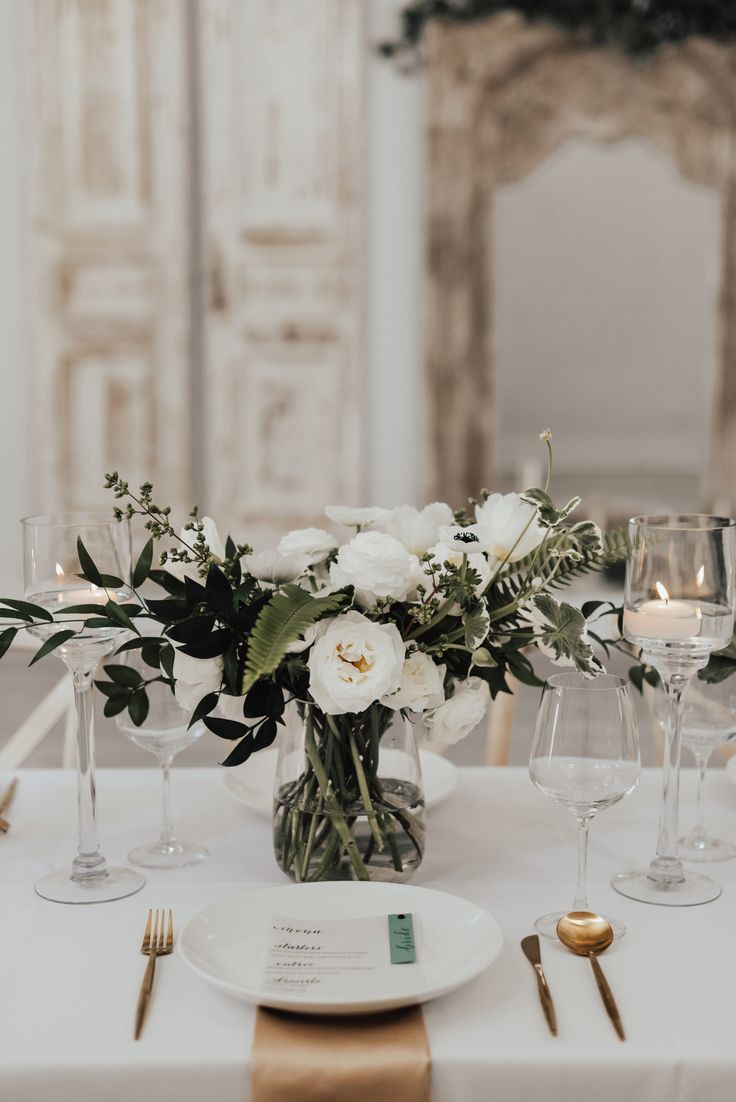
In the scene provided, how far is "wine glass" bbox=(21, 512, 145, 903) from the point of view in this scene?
1127 mm

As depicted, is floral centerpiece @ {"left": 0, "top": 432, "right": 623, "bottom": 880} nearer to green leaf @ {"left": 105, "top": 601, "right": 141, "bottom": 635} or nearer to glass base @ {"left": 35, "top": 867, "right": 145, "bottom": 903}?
green leaf @ {"left": 105, "top": 601, "right": 141, "bottom": 635}

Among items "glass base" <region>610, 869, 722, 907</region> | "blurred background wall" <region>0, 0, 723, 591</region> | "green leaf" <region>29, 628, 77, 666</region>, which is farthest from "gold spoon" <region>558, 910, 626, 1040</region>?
"blurred background wall" <region>0, 0, 723, 591</region>

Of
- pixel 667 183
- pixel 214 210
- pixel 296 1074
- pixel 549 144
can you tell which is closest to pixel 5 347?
pixel 214 210

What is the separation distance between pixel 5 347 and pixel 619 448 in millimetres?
3434

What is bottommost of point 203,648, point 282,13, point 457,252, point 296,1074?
point 296,1074

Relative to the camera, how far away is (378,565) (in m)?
1.04

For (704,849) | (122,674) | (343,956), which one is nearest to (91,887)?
(122,674)

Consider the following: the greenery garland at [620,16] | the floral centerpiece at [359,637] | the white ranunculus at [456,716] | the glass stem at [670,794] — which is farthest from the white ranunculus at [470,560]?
the greenery garland at [620,16]

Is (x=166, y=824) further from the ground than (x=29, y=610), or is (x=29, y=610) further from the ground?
(x=29, y=610)

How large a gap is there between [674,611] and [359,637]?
31 centimetres

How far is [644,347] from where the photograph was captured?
6.21 meters

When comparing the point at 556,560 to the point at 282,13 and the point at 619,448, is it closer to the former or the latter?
the point at 282,13

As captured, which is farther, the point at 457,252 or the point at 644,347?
the point at 644,347

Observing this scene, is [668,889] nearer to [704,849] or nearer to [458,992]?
[704,849]
